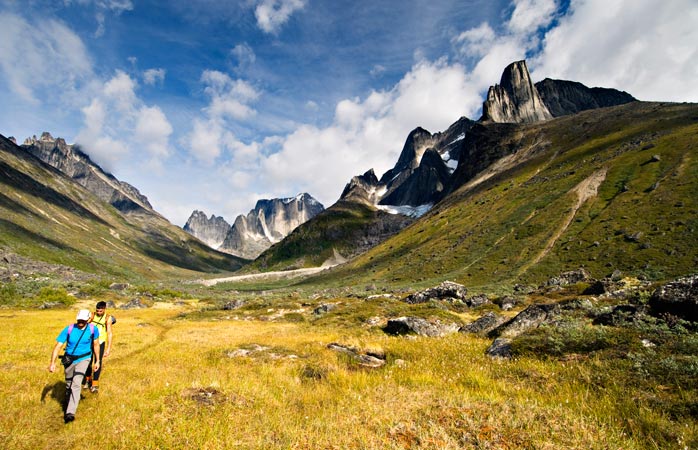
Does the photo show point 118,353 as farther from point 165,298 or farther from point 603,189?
point 603,189

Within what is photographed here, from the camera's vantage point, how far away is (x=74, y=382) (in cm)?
961

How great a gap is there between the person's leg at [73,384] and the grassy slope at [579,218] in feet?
236

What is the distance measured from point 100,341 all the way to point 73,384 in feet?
10.3

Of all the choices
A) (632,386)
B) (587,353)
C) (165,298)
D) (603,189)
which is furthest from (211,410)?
(603,189)

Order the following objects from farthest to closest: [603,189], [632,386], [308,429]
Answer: [603,189] → [632,386] → [308,429]

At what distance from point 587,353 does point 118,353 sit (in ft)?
78.3

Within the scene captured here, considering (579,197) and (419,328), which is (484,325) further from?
(579,197)

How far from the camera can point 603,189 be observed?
92688 mm

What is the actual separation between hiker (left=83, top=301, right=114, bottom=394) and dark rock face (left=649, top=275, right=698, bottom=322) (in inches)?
876

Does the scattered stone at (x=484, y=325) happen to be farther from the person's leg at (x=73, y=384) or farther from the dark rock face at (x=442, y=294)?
the dark rock face at (x=442, y=294)

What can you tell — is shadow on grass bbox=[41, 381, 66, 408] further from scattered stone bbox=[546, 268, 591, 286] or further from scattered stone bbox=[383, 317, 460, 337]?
scattered stone bbox=[546, 268, 591, 286]

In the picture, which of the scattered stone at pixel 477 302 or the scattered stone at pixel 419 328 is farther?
the scattered stone at pixel 477 302

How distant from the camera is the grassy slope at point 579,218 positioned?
64550 mm

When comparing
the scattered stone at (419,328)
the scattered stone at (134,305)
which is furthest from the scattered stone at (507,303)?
the scattered stone at (134,305)
